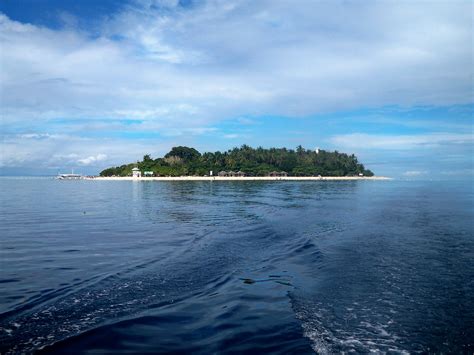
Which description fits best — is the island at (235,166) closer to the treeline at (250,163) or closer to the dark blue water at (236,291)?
the treeline at (250,163)

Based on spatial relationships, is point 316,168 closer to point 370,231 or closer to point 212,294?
point 370,231

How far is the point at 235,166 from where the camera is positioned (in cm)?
15462

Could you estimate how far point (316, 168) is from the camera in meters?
174

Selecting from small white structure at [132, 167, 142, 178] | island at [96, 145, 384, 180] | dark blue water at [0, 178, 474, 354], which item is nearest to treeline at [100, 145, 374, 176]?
island at [96, 145, 384, 180]

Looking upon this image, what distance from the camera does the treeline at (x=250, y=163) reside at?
153 meters

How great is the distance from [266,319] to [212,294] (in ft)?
6.37

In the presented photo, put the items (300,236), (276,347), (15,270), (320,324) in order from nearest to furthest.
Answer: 1. (276,347)
2. (320,324)
3. (15,270)
4. (300,236)

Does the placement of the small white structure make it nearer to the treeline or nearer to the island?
the island

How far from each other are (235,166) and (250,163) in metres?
9.09

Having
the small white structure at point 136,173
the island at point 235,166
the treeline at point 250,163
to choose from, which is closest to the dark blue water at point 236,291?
the island at point 235,166

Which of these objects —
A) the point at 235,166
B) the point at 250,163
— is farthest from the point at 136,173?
the point at 250,163

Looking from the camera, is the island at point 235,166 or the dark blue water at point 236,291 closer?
the dark blue water at point 236,291

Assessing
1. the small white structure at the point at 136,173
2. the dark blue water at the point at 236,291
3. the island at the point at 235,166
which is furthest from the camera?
the island at the point at 235,166

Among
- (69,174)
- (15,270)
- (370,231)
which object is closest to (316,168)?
(69,174)
